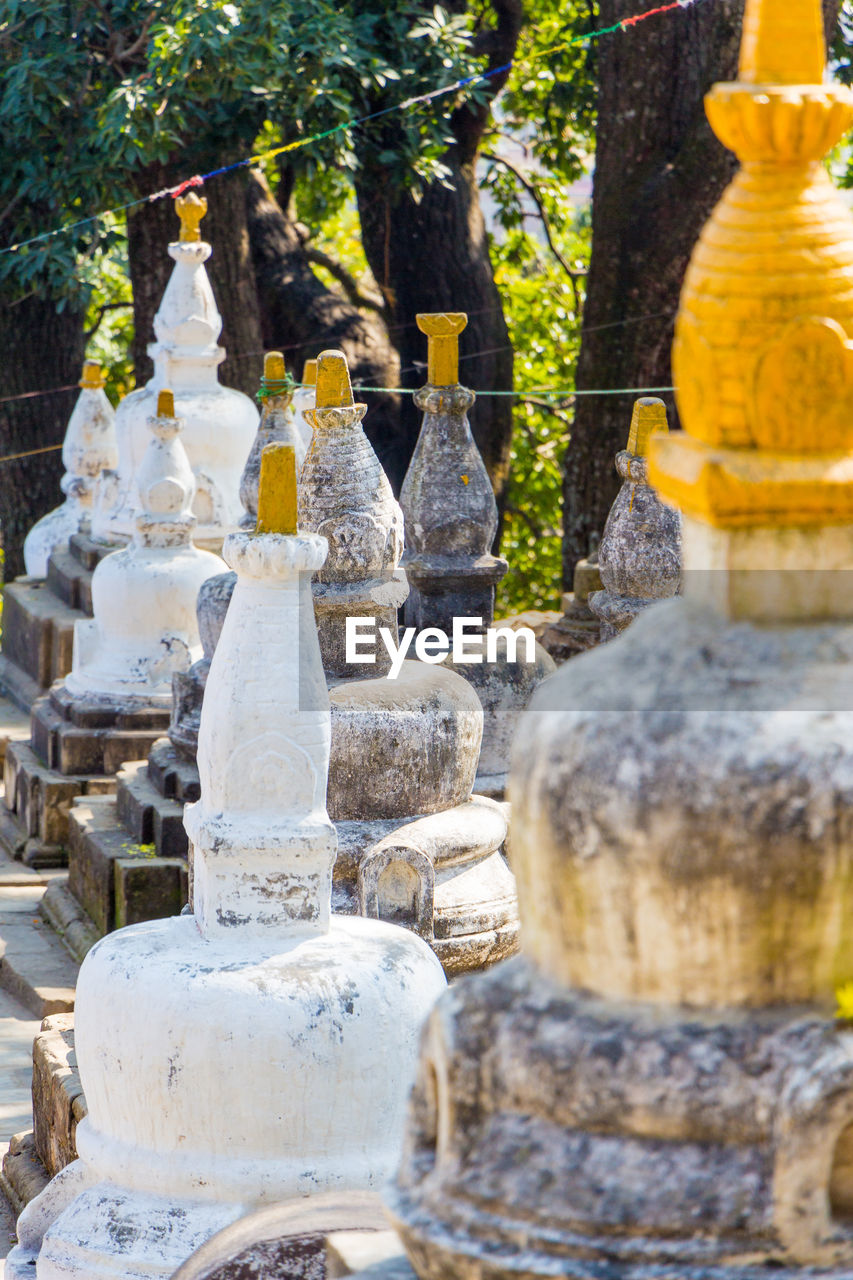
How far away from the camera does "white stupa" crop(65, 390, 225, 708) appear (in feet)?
24.5

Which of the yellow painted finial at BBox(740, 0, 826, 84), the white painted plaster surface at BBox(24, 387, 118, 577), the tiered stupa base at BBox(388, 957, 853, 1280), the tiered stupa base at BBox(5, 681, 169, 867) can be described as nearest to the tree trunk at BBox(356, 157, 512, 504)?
the white painted plaster surface at BBox(24, 387, 118, 577)

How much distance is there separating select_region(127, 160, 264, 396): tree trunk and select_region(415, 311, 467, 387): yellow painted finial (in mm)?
4577

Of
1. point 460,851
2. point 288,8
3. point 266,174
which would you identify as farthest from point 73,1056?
point 266,174

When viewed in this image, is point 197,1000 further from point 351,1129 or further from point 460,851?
point 460,851

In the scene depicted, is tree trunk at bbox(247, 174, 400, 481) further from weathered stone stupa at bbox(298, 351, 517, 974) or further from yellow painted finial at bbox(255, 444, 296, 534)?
yellow painted finial at bbox(255, 444, 296, 534)

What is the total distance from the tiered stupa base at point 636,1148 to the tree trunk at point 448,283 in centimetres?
924

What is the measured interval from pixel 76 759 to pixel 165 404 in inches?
58.6

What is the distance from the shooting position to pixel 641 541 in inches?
225

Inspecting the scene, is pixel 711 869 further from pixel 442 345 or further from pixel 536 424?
pixel 536 424

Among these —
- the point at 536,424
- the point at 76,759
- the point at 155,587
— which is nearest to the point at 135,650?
the point at 155,587

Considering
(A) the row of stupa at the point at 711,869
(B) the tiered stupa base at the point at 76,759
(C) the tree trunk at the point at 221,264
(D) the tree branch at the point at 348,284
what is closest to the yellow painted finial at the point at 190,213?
(C) the tree trunk at the point at 221,264

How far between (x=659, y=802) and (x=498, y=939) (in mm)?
2922

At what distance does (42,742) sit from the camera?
26.2ft

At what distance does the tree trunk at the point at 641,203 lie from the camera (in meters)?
9.68
